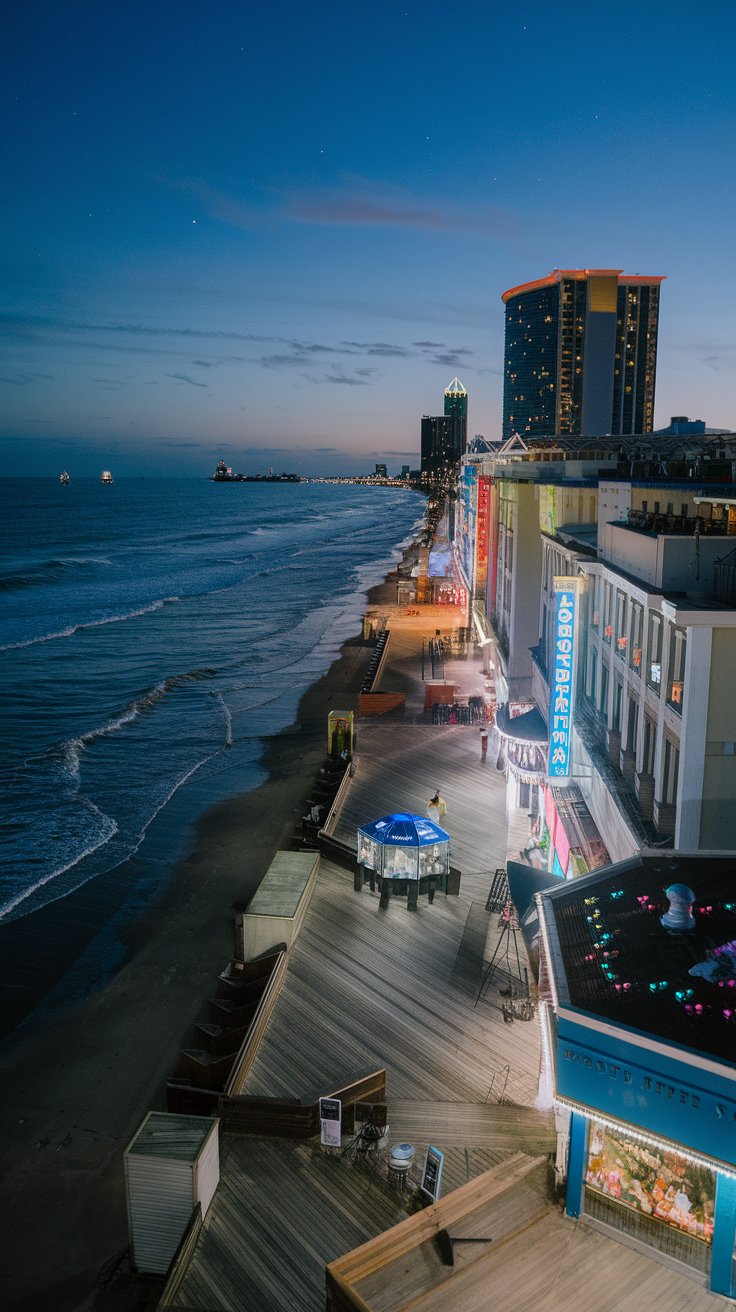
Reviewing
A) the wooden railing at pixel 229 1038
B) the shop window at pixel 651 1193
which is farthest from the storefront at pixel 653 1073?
the wooden railing at pixel 229 1038

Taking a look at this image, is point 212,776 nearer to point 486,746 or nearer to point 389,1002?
point 486,746

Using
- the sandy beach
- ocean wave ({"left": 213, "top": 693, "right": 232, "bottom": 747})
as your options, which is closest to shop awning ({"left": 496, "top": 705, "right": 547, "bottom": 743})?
the sandy beach

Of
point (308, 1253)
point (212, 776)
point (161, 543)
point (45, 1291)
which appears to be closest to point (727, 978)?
point (308, 1253)

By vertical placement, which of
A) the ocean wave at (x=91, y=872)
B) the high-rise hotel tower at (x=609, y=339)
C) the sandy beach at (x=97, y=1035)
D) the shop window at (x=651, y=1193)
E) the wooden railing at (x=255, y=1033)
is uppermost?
the high-rise hotel tower at (x=609, y=339)

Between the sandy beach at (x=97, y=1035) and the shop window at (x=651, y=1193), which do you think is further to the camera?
the sandy beach at (x=97, y=1035)

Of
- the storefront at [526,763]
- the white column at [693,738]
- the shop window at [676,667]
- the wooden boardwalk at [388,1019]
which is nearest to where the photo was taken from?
the white column at [693,738]

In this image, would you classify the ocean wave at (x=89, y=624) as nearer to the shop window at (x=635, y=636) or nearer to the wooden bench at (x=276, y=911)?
the wooden bench at (x=276, y=911)

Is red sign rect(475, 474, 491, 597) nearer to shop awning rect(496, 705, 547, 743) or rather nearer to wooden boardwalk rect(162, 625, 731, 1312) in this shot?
shop awning rect(496, 705, 547, 743)
